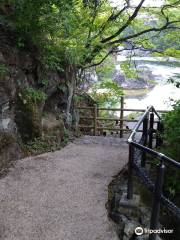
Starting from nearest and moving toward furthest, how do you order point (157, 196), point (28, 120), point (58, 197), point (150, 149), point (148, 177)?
point (157, 196), point (150, 149), point (148, 177), point (58, 197), point (28, 120)

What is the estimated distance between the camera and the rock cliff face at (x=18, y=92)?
18.6ft

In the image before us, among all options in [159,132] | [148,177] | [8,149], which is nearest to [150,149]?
[148,177]

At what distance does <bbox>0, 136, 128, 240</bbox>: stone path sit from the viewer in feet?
12.1

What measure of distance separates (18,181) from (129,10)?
677 centimetres

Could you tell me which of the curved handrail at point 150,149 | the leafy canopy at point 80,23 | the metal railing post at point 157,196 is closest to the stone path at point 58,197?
the metal railing post at point 157,196

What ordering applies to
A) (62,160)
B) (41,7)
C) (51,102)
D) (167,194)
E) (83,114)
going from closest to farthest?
(167,194) < (41,7) < (62,160) < (51,102) < (83,114)

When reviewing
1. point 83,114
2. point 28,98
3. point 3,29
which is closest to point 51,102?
point 28,98

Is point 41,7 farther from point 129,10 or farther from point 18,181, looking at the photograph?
point 129,10

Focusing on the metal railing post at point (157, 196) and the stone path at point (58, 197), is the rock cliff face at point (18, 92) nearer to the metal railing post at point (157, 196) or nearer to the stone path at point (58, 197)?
the stone path at point (58, 197)

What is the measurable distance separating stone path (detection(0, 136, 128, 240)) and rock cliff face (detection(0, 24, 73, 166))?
1.81 feet

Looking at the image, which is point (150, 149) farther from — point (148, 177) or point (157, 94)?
point (157, 94)

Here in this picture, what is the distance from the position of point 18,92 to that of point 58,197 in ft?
8.38

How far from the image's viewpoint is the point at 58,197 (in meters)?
4.51

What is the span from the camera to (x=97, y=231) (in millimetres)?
3729
